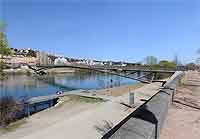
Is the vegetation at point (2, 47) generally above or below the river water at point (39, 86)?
above

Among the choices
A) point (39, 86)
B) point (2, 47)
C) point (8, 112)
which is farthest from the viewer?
point (39, 86)

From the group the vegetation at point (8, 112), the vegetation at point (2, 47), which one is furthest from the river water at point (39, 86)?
the vegetation at point (2, 47)

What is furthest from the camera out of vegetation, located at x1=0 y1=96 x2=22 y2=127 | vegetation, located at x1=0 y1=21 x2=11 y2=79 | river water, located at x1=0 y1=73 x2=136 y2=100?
river water, located at x1=0 y1=73 x2=136 y2=100

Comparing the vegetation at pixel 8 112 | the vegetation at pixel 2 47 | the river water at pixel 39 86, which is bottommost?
the river water at pixel 39 86

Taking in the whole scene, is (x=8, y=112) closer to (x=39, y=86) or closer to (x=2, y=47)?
(x=2, y=47)

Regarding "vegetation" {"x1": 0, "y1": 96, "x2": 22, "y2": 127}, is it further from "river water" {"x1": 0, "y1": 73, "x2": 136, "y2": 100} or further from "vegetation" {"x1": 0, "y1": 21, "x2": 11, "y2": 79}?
"river water" {"x1": 0, "y1": 73, "x2": 136, "y2": 100}

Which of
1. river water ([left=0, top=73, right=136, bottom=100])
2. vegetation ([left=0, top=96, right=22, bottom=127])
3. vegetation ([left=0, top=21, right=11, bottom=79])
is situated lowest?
river water ([left=0, top=73, right=136, bottom=100])

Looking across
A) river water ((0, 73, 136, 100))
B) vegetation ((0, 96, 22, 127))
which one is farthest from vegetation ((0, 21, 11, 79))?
river water ((0, 73, 136, 100))

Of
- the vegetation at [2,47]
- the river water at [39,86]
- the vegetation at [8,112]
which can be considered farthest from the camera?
the river water at [39,86]

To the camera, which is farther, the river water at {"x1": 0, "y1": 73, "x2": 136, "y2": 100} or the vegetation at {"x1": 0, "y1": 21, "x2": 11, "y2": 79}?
the river water at {"x1": 0, "y1": 73, "x2": 136, "y2": 100}

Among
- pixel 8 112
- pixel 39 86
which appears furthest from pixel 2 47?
pixel 39 86

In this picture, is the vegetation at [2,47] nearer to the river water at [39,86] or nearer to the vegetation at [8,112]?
the vegetation at [8,112]

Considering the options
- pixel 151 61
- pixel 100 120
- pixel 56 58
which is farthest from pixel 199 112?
pixel 56 58

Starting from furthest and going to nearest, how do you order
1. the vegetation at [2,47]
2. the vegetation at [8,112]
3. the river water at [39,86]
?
the river water at [39,86] → the vegetation at [2,47] → the vegetation at [8,112]
